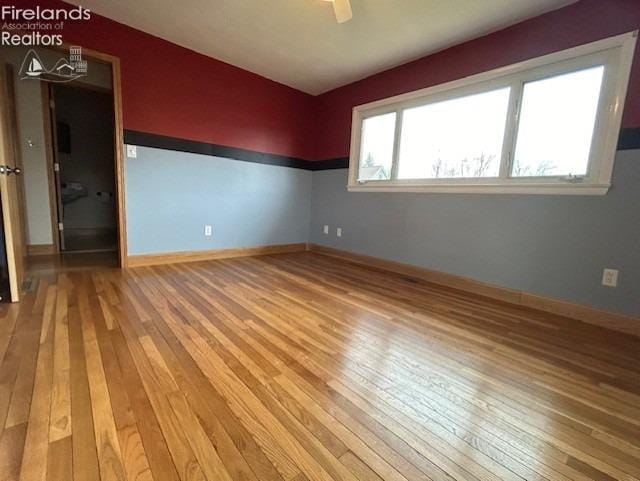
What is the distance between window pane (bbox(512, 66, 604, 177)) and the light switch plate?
358 centimetres

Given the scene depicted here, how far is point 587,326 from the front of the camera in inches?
78.0

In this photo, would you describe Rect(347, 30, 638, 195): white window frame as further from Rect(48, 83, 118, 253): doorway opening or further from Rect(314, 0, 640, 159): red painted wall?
Rect(48, 83, 118, 253): doorway opening

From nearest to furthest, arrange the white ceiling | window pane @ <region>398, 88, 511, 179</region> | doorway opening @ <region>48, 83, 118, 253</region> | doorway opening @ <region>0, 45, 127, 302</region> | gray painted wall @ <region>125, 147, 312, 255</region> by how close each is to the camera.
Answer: doorway opening @ <region>0, 45, 127, 302</region> < the white ceiling < window pane @ <region>398, 88, 511, 179</region> < gray painted wall @ <region>125, 147, 312, 255</region> < doorway opening @ <region>48, 83, 118, 253</region>

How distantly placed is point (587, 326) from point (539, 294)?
0.36m

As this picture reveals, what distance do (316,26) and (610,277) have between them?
306 centimetres

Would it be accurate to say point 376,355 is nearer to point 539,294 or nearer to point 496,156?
point 539,294

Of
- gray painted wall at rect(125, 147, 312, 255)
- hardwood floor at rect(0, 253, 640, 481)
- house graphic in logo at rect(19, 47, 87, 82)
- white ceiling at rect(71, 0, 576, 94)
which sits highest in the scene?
white ceiling at rect(71, 0, 576, 94)

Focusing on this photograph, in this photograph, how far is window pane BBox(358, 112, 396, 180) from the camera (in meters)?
3.38

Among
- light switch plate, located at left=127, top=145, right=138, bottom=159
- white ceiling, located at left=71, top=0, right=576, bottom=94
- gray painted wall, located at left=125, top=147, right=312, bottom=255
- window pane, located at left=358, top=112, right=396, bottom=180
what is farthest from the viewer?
window pane, located at left=358, top=112, right=396, bottom=180

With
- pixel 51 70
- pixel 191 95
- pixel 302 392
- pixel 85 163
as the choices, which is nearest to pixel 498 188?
pixel 302 392

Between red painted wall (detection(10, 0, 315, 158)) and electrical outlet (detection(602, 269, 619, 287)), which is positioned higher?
red painted wall (detection(10, 0, 315, 158))

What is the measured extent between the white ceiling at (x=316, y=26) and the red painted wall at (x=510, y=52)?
85mm

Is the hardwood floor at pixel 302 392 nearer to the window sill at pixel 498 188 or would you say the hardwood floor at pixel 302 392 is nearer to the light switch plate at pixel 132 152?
the window sill at pixel 498 188

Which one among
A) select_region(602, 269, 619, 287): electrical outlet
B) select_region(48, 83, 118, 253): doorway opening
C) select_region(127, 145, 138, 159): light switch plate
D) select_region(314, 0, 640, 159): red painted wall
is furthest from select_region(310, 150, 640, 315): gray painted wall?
select_region(48, 83, 118, 253): doorway opening
